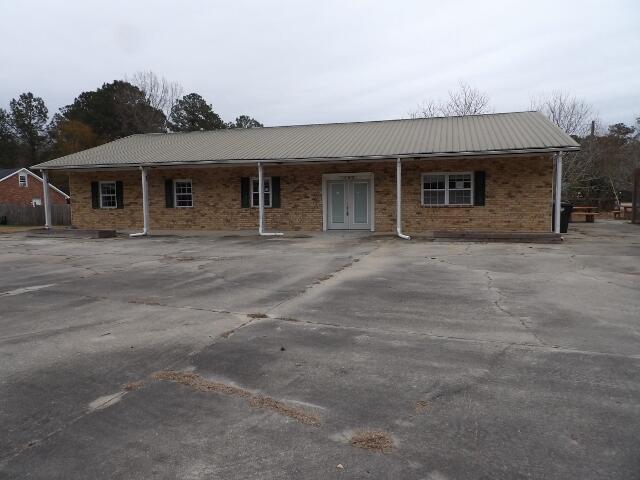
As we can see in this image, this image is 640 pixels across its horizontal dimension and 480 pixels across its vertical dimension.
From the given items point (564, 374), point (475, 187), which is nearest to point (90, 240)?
point (475, 187)

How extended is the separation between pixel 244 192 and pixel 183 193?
2.77 metres

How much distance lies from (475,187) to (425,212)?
187cm

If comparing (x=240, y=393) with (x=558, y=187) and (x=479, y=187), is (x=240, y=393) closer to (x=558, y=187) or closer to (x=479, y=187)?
(x=558, y=187)

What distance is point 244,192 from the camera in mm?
19297

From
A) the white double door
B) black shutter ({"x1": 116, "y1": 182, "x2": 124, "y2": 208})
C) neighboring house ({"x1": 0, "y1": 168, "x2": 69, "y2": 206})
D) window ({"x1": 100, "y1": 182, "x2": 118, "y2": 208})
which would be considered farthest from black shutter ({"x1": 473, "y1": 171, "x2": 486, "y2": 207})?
neighboring house ({"x1": 0, "y1": 168, "x2": 69, "y2": 206})

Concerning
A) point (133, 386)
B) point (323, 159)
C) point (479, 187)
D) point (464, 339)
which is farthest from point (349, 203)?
point (133, 386)

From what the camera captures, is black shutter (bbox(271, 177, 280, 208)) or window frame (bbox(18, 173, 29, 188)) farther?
window frame (bbox(18, 173, 29, 188))

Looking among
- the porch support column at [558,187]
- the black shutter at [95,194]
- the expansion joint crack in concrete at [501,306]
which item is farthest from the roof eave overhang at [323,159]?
the expansion joint crack in concrete at [501,306]

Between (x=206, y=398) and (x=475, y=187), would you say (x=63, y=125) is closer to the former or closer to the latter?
(x=475, y=187)

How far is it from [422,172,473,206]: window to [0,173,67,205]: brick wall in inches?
1493

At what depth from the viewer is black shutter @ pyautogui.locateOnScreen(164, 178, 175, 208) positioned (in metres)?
20.1

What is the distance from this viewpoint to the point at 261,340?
4973 mm

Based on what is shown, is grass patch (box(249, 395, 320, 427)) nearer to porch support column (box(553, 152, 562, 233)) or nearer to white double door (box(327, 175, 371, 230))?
porch support column (box(553, 152, 562, 233))

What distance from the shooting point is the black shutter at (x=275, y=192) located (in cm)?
1891
